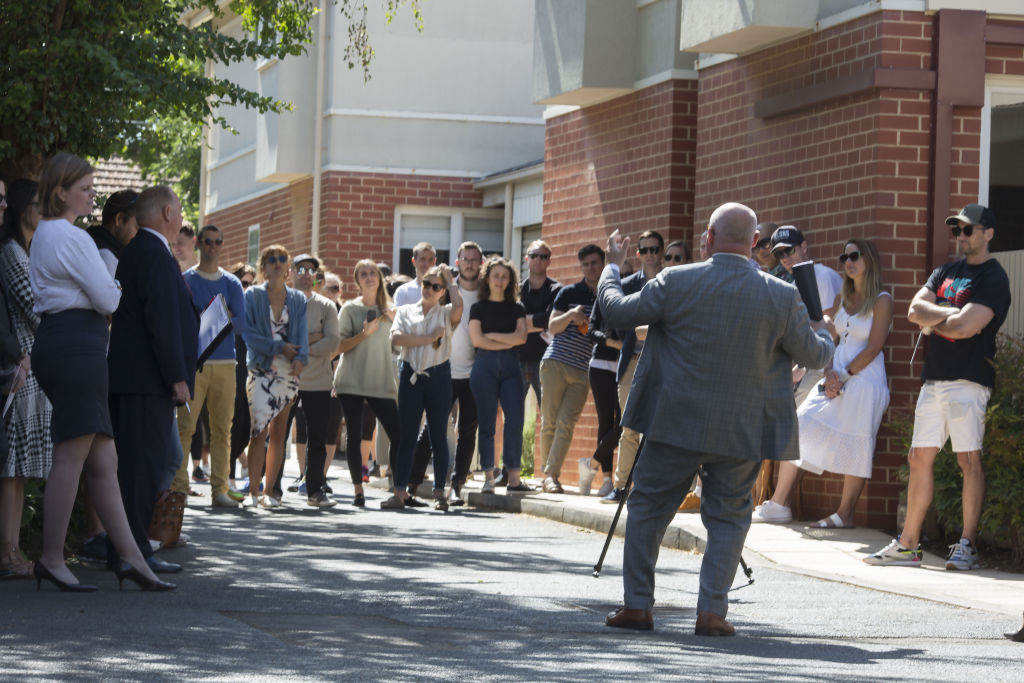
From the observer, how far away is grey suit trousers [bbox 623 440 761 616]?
7.84m

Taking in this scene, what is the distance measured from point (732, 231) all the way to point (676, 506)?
1282mm

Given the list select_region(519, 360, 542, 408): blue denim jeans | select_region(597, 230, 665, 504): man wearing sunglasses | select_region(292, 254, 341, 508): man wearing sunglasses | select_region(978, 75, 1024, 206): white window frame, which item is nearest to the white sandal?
select_region(597, 230, 665, 504): man wearing sunglasses

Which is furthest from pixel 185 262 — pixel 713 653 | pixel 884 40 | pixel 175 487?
pixel 713 653

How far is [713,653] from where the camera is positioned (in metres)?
7.19

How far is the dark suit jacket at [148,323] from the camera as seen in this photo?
900 centimetres

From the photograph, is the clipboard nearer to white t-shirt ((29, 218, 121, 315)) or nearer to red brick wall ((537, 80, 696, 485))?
white t-shirt ((29, 218, 121, 315))

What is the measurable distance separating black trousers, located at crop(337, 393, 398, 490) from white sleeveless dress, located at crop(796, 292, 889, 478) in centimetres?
400

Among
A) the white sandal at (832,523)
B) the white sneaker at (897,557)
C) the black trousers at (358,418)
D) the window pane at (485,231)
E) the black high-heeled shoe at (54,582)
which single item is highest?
the window pane at (485,231)

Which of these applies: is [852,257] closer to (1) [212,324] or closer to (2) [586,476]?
(2) [586,476]

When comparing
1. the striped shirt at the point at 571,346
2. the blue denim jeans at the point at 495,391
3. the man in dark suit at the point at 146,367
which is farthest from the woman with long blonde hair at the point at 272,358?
the man in dark suit at the point at 146,367

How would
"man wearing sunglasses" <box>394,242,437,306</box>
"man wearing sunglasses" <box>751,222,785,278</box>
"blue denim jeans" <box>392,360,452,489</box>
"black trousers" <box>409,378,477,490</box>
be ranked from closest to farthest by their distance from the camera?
1. "man wearing sunglasses" <box>751,222,785,278</box>
2. "blue denim jeans" <box>392,360,452,489</box>
3. "black trousers" <box>409,378,477,490</box>
4. "man wearing sunglasses" <box>394,242,437,306</box>

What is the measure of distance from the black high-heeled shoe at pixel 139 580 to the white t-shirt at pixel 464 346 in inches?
278

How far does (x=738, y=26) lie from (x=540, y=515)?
169 inches

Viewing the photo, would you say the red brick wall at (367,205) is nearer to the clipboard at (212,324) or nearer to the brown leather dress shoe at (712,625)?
the clipboard at (212,324)
